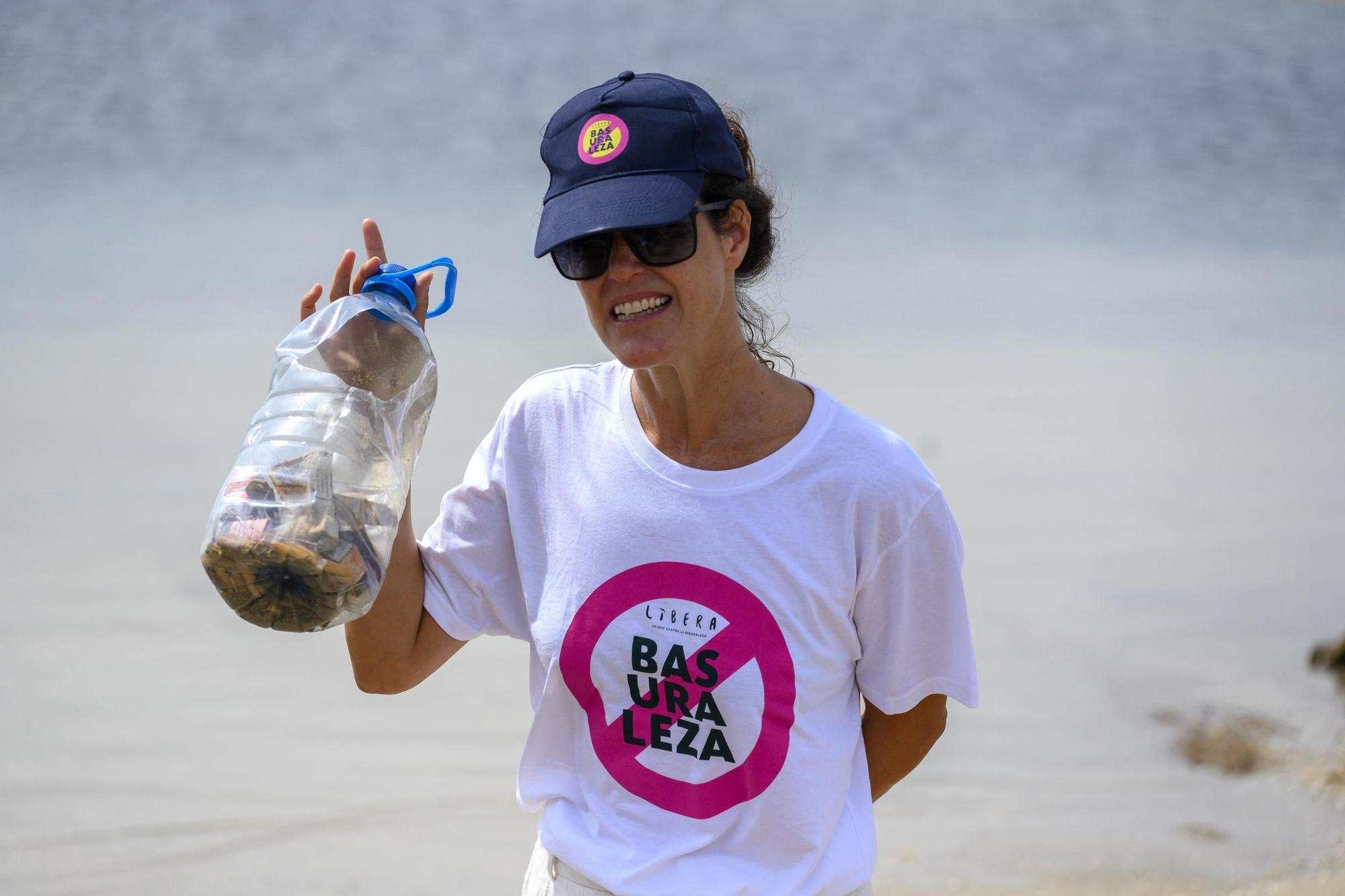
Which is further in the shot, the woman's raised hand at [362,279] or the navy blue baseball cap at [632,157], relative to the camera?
the woman's raised hand at [362,279]

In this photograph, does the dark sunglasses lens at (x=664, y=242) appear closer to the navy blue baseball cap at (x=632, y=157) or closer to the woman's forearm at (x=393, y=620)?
the navy blue baseball cap at (x=632, y=157)

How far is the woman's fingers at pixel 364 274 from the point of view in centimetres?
187

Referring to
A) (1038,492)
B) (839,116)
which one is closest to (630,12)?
(839,116)

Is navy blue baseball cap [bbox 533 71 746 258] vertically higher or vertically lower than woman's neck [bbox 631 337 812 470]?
higher

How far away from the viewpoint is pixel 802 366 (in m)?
6.73

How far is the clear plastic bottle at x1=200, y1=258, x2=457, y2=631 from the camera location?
5.26ft

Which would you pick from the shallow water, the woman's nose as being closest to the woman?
the woman's nose

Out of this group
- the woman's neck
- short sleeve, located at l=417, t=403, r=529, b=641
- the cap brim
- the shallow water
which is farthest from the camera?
the shallow water

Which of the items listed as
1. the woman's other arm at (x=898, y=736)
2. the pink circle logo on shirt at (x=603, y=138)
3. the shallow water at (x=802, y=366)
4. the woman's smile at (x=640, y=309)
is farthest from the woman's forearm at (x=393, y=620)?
the shallow water at (x=802, y=366)

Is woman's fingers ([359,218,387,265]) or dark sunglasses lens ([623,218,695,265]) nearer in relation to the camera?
dark sunglasses lens ([623,218,695,265])

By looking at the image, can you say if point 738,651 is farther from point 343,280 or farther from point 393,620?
point 343,280

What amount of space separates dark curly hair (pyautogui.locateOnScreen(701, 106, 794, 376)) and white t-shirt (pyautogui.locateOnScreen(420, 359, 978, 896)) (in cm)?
30

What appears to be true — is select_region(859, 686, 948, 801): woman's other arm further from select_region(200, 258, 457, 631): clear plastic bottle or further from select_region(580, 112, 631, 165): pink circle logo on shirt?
select_region(580, 112, 631, 165): pink circle logo on shirt

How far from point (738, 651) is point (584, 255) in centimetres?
53
